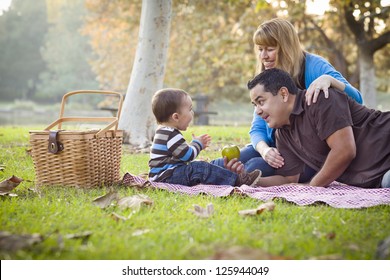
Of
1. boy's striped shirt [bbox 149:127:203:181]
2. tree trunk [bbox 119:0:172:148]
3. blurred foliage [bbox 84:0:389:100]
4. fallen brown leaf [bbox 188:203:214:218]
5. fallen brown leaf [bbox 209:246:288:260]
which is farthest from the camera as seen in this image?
blurred foliage [bbox 84:0:389:100]

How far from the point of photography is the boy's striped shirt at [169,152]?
463 cm

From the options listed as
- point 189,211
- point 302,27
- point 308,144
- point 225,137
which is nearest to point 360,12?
point 302,27

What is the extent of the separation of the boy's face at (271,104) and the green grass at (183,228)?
884 millimetres

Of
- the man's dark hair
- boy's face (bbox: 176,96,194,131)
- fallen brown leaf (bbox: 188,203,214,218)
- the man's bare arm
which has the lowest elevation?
fallen brown leaf (bbox: 188,203,214,218)

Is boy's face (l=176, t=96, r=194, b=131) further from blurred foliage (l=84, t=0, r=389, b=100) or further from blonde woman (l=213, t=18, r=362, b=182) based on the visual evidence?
blurred foliage (l=84, t=0, r=389, b=100)

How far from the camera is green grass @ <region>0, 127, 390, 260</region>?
8.14ft

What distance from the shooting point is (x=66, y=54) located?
177ft

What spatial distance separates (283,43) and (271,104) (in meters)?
0.82

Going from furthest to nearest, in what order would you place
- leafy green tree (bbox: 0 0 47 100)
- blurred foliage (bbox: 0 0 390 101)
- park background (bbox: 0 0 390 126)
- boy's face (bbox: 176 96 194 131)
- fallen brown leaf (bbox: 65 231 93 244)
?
1. leafy green tree (bbox: 0 0 47 100)
2. blurred foliage (bbox: 0 0 390 101)
3. park background (bbox: 0 0 390 126)
4. boy's face (bbox: 176 96 194 131)
5. fallen brown leaf (bbox: 65 231 93 244)

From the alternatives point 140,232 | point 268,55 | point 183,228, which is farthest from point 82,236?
point 268,55

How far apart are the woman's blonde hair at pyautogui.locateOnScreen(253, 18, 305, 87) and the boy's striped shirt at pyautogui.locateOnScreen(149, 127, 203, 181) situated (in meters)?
1.19

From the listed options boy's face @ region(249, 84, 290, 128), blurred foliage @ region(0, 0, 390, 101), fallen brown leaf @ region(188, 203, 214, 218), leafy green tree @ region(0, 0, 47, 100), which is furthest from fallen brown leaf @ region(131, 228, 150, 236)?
leafy green tree @ region(0, 0, 47, 100)
